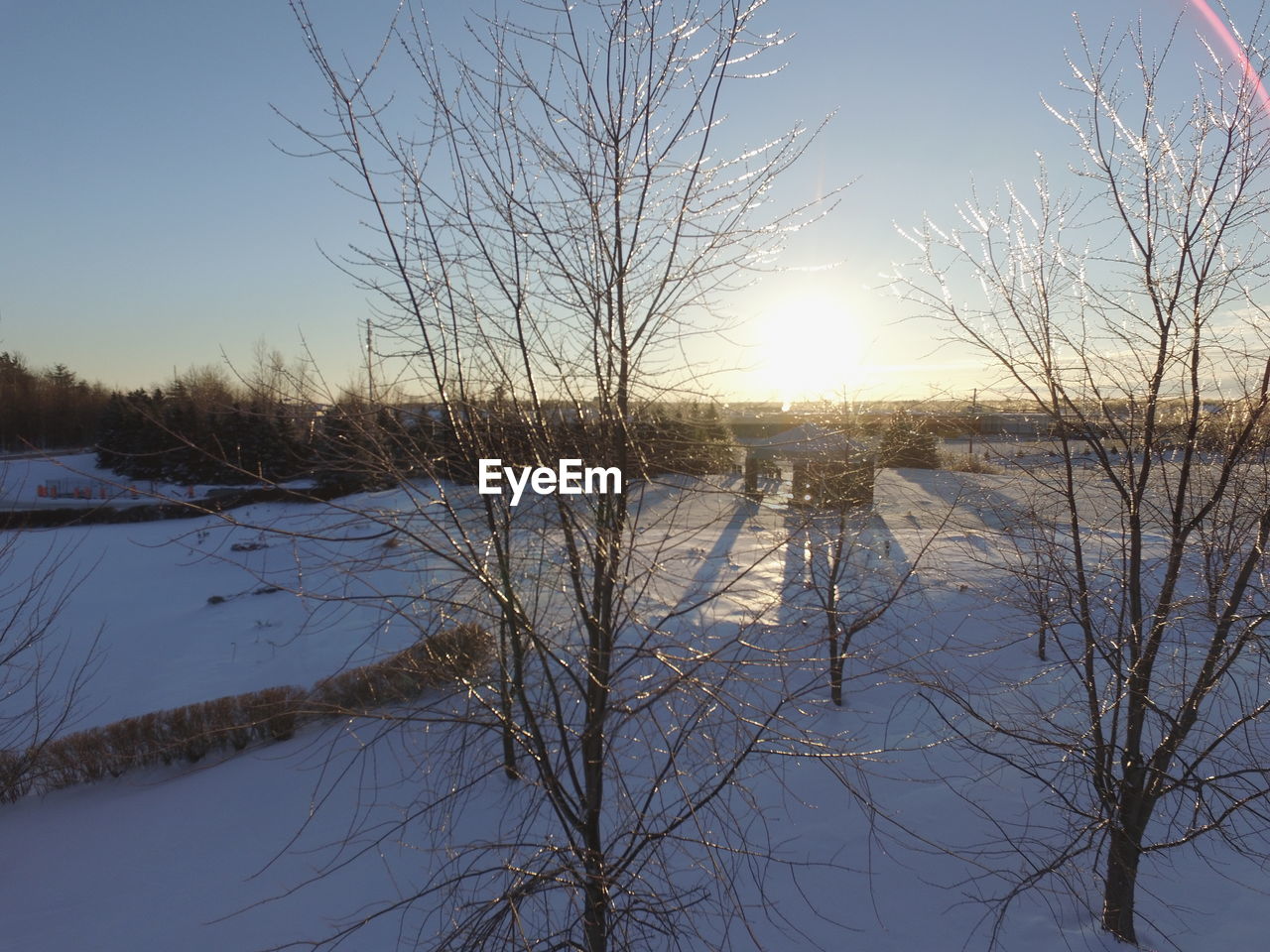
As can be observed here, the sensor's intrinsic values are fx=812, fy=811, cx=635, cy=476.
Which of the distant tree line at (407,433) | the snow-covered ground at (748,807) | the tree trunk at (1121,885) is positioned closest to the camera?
the distant tree line at (407,433)

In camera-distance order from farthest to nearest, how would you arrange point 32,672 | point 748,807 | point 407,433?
point 32,672
point 748,807
point 407,433

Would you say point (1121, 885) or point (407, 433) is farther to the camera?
point (1121, 885)

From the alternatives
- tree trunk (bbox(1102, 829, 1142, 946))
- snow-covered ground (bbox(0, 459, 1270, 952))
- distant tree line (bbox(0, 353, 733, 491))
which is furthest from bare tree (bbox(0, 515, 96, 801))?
tree trunk (bbox(1102, 829, 1142, 946))

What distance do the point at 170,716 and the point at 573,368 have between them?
9570 mm

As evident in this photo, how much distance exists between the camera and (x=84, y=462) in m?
33.5

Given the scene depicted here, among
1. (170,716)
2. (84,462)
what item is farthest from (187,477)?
(170,716)

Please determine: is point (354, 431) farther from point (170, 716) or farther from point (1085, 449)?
point (170, 716)

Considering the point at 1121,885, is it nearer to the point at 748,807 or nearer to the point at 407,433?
the point at 748,807

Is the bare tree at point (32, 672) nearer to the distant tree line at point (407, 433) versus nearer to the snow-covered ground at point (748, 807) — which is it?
the snow-covered ground at point (748, 807)

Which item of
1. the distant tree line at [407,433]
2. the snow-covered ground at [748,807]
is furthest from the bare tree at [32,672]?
the distant tree line at [407,433]

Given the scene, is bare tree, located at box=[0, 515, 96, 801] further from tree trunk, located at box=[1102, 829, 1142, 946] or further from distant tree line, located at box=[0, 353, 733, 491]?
tree trunk, located at box=[1102, 829, 1142, 946]

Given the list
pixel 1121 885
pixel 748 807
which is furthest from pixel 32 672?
pixel 1121 885

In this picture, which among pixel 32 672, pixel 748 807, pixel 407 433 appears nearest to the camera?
pixel 407 433

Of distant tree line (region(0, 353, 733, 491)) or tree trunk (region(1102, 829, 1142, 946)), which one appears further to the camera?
tree trunk (region(1102, 829, 1142, 946))
